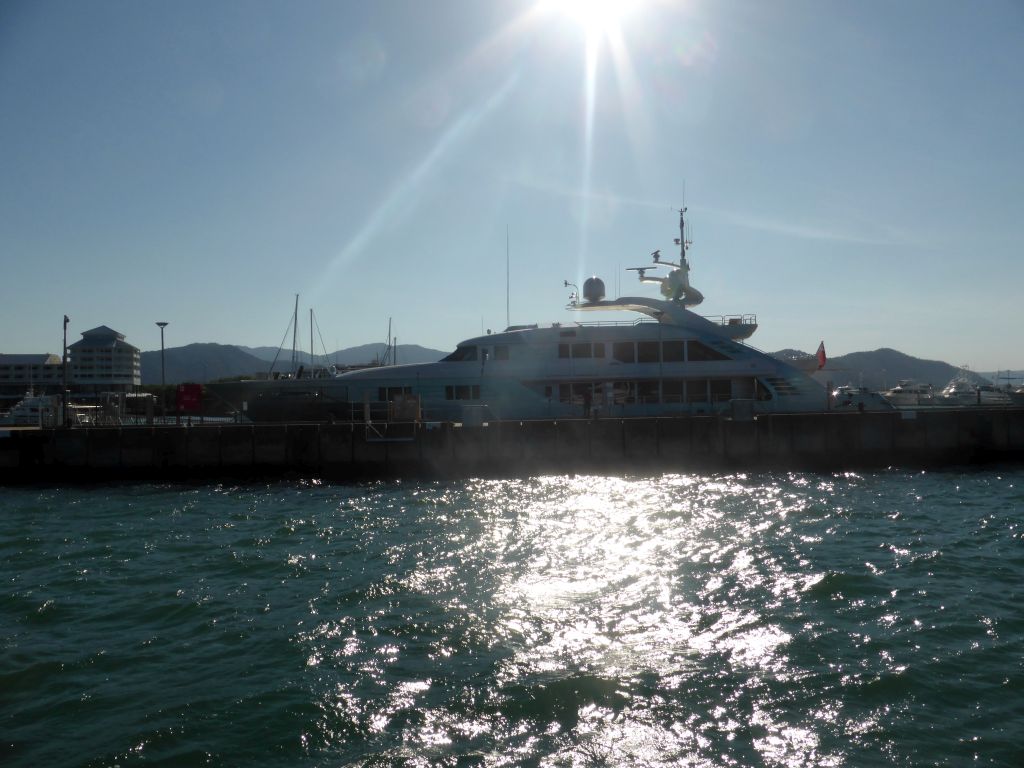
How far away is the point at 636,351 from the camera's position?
27.0 meters

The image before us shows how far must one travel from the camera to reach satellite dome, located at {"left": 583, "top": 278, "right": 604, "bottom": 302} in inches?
1146

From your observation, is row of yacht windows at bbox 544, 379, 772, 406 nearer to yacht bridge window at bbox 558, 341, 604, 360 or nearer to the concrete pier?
yacht bridge window at bbox 558, 341, 604, 360

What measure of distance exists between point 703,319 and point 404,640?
22104 mm

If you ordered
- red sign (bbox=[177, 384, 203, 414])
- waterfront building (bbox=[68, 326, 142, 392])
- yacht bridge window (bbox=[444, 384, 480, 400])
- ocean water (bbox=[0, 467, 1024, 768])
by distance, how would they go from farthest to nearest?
waterfront building (bbox=[68, 326, 142, 392]) → yacht bridge window (bbox=[444, 384, 480, 400]) → red sign (bbox=[177, 384, 203, 414]) → ocean water (bbox=[0, 467, 1024, 768])

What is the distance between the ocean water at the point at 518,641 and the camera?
5953 millimetres

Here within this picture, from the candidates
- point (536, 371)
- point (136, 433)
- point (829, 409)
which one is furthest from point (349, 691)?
point (829, 409)

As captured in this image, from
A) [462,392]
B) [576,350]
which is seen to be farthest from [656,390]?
[462,392]

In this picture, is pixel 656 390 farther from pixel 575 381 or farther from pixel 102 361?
pixel 102 361

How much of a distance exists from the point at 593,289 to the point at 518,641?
22.5 m

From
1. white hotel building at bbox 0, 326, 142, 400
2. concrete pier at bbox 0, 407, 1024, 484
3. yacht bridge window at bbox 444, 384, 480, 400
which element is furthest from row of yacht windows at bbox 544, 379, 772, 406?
white hotel building at bbox 0, 326, 142, 400

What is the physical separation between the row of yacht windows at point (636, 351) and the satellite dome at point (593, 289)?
317cm

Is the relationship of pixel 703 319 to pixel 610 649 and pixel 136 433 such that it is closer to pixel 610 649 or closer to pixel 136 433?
pixel 136 433

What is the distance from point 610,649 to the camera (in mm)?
7625

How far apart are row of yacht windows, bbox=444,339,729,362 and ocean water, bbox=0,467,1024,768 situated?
499 inches
